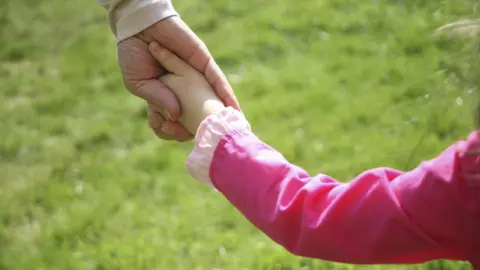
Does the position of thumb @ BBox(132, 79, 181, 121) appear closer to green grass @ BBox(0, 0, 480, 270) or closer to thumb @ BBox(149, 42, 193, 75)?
thumb @ BBox(149, 42, 193, 75)

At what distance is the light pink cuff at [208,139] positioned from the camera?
2.63 ft

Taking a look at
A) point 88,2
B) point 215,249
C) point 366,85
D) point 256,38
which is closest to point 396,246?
point 215,249

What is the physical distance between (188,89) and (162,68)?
0.11 meters

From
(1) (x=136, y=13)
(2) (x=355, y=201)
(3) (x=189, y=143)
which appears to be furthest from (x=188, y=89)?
(3) (x=189, y=143)

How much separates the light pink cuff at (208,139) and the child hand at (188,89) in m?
0.07

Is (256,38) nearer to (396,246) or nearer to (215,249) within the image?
(215,249)

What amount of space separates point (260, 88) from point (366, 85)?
1.25 ft

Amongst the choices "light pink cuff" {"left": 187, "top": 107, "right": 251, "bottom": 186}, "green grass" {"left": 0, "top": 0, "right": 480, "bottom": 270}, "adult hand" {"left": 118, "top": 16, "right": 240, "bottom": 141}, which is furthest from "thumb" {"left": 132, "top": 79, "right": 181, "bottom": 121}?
"green grass" {"left": 0, "top": 0, "right": 480, "bottom": 270}

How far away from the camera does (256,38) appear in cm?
247

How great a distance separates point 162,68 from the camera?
1.07m

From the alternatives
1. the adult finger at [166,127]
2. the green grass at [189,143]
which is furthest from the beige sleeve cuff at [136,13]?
the green grass at [189,143]

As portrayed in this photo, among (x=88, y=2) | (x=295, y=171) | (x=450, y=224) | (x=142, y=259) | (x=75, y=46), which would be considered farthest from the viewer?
(x=88, y=2)

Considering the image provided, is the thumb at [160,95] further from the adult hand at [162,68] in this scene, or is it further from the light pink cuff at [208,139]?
the light pink cuff at [208,139]

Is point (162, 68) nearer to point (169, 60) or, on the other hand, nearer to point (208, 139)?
point (169, 60)
